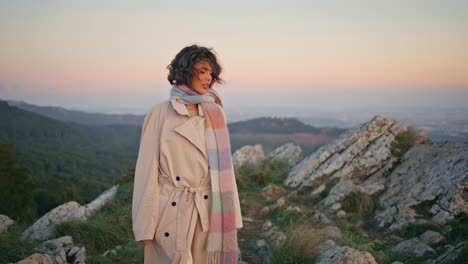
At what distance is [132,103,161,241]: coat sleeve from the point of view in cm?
237

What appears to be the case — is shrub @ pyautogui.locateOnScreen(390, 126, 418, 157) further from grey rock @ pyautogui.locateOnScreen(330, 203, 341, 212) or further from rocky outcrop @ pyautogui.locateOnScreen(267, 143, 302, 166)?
rocky outcrop @ pyautogui.locateOnScreen(267, 143, 302, 166)

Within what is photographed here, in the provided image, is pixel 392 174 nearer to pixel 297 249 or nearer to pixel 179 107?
pixel 297 249

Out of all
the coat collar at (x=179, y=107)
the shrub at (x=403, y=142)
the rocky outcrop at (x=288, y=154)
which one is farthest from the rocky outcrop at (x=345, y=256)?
the rocky outcrop at (x=288, y=154)

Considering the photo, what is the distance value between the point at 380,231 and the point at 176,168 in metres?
3.75

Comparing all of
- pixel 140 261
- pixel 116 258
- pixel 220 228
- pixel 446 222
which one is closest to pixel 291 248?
pixel 220 228

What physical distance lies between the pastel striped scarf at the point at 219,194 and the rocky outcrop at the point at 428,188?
10.7 ft

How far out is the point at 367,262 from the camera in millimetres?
2740

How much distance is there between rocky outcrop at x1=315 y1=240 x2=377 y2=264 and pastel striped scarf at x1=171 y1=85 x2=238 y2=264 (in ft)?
3.26

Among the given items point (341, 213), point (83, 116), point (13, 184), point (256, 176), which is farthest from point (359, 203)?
point (83, 116)

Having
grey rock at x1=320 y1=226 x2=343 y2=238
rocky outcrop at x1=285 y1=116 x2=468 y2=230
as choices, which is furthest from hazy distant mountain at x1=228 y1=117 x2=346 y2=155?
grey rock at x1=320 y1=226 x2=343 y2=238

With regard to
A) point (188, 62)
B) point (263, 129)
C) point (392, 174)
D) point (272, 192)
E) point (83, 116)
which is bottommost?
point (83, 116)

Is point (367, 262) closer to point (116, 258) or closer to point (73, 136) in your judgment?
point (116, 258)

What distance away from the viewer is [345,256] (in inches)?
110

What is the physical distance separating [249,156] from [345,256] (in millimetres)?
7513
